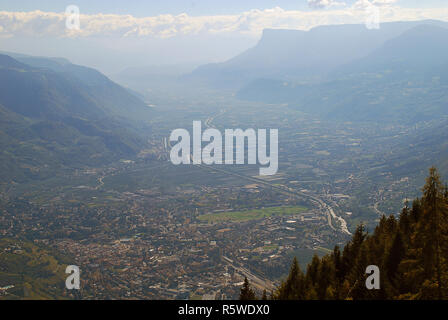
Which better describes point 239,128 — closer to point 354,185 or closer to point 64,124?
point 64,124

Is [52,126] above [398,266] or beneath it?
above

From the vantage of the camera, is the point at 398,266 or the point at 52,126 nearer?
the point at 398,266

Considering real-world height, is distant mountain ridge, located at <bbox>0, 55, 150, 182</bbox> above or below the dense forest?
above

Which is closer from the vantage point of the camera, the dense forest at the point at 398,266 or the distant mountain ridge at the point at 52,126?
the dense forest at the point at 398,266

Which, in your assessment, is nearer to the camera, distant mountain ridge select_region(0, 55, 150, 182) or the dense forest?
the dense forest

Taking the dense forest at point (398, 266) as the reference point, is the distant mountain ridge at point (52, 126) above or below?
above

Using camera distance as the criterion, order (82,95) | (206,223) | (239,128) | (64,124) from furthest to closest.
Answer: (82,95)
(239,128)
(64,124)
(206,223)

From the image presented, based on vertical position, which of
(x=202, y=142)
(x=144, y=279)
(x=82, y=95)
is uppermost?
(x=82, y=95)
